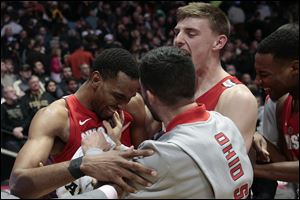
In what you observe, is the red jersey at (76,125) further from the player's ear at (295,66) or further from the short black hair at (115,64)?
the player's ear at (295,66)

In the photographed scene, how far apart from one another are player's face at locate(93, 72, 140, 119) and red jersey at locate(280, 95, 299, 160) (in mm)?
854

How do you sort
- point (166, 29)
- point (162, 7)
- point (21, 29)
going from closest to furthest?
point (21, 29) < point (166, 29) < point (162, 7)

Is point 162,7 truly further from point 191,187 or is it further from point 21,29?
point 191,187

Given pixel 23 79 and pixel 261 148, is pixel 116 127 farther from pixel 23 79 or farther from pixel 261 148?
pixel 23 79

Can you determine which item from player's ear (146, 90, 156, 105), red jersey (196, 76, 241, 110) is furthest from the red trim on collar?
red jersey (196, 76, 241, 110)

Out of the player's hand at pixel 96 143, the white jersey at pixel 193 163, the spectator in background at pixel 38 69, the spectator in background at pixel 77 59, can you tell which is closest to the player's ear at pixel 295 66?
the white jersey at pixel 193 163

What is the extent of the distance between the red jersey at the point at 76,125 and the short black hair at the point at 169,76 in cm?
102

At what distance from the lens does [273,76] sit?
3.00 meters

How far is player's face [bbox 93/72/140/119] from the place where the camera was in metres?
3.29

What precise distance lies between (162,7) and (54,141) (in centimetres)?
1512

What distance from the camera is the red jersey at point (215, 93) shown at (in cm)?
309

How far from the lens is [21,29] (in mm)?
13805

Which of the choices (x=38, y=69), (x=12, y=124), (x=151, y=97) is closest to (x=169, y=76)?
(x=151, y=97)

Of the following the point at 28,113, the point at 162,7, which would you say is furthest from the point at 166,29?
the point at 28,113
